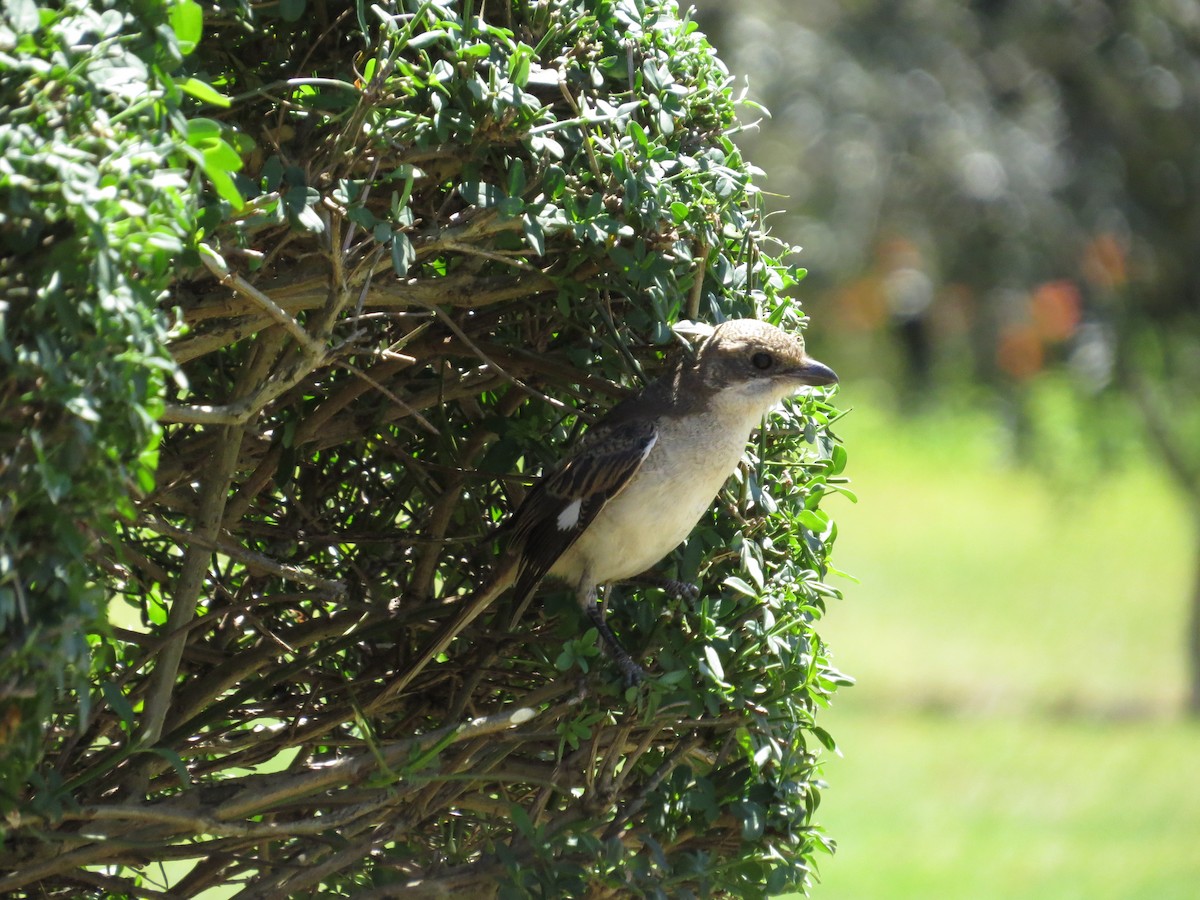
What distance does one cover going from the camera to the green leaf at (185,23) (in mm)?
1862

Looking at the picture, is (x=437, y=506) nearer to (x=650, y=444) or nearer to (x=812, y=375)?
(x=650, y=444)

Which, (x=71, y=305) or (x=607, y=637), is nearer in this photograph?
(x=71, y=305)

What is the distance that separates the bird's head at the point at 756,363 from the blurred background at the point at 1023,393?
450cm

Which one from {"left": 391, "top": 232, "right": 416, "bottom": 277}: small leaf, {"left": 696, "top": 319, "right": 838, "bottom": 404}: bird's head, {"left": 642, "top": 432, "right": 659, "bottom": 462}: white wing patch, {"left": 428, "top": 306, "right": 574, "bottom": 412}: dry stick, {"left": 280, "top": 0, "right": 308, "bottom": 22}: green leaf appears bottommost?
{"left": 391, "top": 232, "right": 416, "bottom": 277}: small leaf

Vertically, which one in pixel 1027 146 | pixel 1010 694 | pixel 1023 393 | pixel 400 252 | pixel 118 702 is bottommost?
pixel 118 702

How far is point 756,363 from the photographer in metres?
2.97

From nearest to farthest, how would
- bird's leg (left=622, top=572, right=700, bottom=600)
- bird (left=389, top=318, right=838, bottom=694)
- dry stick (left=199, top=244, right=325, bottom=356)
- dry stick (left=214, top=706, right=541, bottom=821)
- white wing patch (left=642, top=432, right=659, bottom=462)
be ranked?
dry stick (left=199, top=244, right=325, bottom=356), dry stick (left=214, top=706, right=541, bottom=821), bird's leg (left=622, top=572, right=700, bottom=600), bird (left=389, top=318, right=838, bottom=694), white wing patch (left=642, top=432, right=659, bottom=462)

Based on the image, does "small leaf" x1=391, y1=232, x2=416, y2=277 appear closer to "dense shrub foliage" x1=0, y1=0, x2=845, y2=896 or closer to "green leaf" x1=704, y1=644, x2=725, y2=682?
"dense shrub foliage" x1=0, y1=0, x2=845, y2=896

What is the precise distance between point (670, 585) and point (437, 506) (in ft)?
1.70

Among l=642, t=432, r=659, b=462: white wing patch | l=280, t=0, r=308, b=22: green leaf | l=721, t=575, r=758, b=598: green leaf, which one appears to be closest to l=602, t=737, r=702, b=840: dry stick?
l=721, t=575, r=758, b=598: green leaf

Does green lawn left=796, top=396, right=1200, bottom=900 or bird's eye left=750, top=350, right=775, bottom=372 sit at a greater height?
green lawn left=796, top=396, right=1200, bottom=900

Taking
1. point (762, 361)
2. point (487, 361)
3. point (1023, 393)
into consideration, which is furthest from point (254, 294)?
point (1023, 393)

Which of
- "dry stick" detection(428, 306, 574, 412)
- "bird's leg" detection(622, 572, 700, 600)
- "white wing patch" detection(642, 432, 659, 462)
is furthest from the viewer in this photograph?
"white wing patch" detection(642, 432, 659, 462)

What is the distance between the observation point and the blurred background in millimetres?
7984
